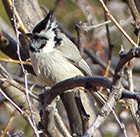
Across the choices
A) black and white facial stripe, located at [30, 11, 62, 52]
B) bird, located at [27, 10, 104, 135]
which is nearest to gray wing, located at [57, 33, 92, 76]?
bird, located at [27, 10, 104, 135]

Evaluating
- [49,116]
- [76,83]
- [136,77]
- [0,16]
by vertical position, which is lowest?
[136,77]

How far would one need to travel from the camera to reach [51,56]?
147 inches

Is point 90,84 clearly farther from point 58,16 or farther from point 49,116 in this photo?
point 58,16

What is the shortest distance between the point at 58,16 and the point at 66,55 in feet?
7.57

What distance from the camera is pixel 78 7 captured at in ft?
20.2

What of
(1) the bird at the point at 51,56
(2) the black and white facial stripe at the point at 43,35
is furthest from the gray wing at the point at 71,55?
(2) the black and white facial stripe at the point at 43,35

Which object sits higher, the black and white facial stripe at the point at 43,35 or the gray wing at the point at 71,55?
the black and white facial stripe at the point at 43,35

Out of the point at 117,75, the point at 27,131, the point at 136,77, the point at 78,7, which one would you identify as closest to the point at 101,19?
the point at 78,7

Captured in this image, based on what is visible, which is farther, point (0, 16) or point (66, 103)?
point (0, 16)

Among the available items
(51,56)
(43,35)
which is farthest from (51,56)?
(43,35)

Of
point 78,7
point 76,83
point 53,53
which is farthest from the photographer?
point 78,7

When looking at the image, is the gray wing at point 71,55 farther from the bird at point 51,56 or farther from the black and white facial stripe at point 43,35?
the black and white facial stripe at point 43,35

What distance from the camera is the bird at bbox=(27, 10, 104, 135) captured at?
3.65 m

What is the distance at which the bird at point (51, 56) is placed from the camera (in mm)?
3648
